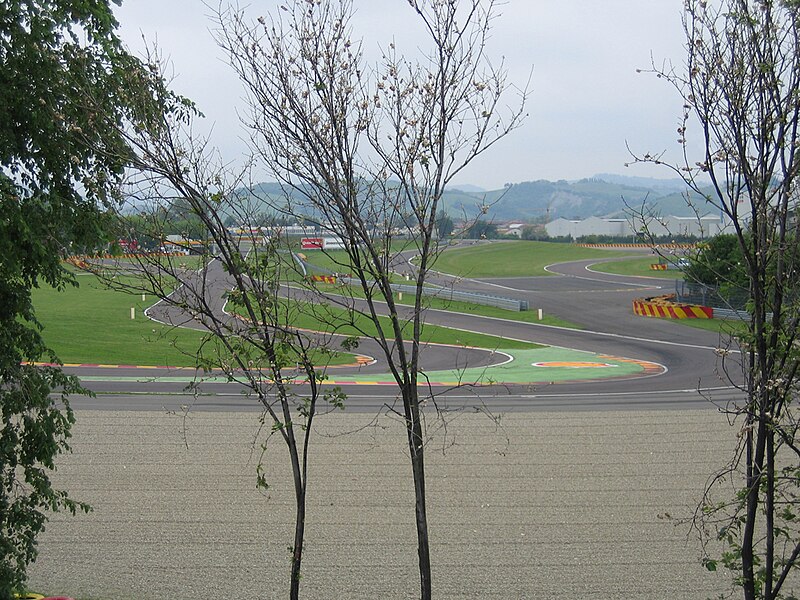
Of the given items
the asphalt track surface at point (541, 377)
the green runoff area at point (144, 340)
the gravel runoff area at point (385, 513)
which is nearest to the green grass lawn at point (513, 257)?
the asphalt track surface at point (541, 377)

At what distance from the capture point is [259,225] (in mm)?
6797

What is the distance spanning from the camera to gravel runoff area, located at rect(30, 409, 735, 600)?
10.1 m

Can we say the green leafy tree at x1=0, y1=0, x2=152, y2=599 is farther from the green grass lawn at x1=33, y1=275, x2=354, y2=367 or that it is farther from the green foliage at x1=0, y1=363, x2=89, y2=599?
the green grass lawn at x1=33, y1=275, x2=354, y2=367

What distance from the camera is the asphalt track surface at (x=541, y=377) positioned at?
2162 centimetres

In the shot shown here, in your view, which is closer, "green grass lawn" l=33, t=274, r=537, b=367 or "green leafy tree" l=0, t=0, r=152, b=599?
"green leafy tree" l=0, t=0, r=152, b=599

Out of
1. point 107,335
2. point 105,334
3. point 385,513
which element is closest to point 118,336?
point 107,335

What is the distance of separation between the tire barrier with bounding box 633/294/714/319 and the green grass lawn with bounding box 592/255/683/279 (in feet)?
70.6

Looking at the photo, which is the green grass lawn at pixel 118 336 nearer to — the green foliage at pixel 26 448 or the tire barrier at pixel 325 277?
the tire barrier at pixel 325 277

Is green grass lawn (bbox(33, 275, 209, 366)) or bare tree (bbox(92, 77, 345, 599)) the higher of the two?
bare tree (bbox(92, 77, 345, 599))

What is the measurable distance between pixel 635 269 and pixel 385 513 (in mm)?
62036

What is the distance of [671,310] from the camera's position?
4072 centimetres

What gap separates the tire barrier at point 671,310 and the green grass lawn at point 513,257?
80.1ft

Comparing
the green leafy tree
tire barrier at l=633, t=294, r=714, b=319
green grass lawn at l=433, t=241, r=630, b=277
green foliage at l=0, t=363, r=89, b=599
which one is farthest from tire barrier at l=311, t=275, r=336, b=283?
green grass lawn at l=433, t=241, r=630, b=277

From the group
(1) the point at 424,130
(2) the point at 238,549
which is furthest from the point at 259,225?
(2) the point at 238,549
